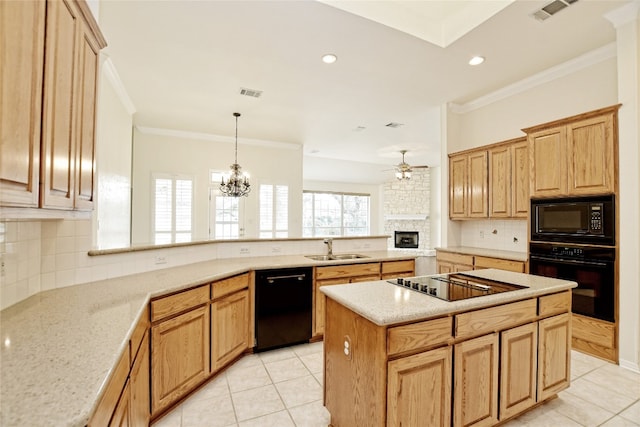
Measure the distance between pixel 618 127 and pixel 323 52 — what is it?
278 centimetres

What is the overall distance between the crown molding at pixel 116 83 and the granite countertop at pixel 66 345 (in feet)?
7.87

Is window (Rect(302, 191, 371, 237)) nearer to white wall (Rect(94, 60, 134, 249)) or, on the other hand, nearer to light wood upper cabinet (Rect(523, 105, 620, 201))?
white wall (Rect(94, 60, 134, 249))

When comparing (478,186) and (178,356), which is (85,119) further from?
(478,186)

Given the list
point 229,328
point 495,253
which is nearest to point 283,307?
point 229,328

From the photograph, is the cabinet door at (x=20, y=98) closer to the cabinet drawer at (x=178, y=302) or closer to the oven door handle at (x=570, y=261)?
the cabinet drawer at (x=178, y=302)

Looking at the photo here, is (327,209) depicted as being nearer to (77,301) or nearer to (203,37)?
(203,37)

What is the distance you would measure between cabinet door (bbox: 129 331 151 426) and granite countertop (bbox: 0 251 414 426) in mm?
241

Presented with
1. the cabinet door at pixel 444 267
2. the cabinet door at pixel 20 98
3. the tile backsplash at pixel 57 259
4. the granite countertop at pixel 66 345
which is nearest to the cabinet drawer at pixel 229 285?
the granite countertop at pixel 66 345

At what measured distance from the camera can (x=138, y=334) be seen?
1.49 metres

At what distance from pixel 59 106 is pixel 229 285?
1.74 meters

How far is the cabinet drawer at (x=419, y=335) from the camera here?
55.4 inches

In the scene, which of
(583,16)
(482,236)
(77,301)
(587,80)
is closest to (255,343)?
(77,301)

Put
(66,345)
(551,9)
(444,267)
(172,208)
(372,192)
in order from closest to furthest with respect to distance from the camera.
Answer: (66,345) → (551,9) → (444,267) → (172,208) → (372,192)

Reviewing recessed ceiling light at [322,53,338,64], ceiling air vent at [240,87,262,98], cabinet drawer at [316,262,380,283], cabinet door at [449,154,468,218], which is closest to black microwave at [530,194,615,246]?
cabinet door at [449,154,468,218]
